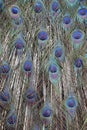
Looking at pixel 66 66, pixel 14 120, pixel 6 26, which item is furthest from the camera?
pixel 6 26

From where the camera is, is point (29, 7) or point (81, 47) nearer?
point (81, 47)

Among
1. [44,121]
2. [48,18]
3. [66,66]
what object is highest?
[48,18]

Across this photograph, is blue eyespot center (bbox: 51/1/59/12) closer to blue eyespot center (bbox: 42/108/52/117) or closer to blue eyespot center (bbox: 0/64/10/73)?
blue eyespot center (bbox: 0/64/10/73)

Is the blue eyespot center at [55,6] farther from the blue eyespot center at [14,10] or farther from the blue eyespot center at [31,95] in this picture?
the blue eyespot center at [31,95]

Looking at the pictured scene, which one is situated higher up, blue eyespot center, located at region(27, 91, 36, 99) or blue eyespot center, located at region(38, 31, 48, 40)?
blue eyespot center, located at region(38, 31, 48, 40)

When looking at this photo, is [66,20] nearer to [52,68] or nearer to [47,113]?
[52,68]

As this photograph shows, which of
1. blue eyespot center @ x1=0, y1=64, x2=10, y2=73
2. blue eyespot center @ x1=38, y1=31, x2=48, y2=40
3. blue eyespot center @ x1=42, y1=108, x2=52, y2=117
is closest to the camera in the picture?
blue eyespot center @ x1=42, y1=108, x2=52, y2=117

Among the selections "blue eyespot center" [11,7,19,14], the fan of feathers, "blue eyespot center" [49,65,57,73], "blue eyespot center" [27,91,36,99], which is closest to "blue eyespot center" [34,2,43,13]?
the fan of feathers

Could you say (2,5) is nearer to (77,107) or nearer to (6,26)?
(6,26)

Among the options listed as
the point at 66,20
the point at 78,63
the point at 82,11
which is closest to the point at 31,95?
the point at 78,63

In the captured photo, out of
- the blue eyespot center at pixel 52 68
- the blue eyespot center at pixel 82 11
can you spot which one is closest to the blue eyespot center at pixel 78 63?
the blue eyespot center at pixel 52 68

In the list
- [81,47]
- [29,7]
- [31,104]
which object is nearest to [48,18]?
[29,7]

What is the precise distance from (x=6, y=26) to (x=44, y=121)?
711 mm

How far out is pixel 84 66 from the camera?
2.52m
